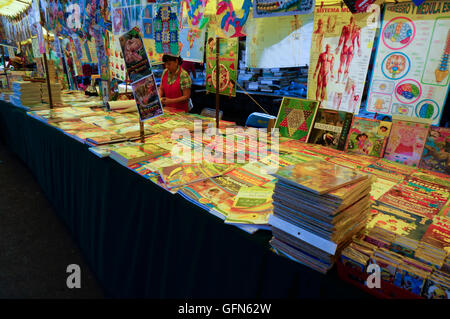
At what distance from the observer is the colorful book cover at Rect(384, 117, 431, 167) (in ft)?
4.79

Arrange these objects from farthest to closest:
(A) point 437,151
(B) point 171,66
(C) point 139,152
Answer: (B) point 171,66 → (C) point 139,152 → (A) point 437,151

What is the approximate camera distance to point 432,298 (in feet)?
2.20

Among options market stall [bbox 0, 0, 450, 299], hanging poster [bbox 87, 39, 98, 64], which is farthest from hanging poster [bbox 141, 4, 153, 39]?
hanging poster [bbox 87, 39, 98, 64]

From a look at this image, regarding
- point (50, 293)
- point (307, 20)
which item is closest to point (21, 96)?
point (50, 293)

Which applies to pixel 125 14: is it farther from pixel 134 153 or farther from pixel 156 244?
pixel 156 244

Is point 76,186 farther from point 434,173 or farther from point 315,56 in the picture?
point 434,173

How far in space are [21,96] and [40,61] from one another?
2.69ft

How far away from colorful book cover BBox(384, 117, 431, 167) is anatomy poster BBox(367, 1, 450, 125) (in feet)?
0.19

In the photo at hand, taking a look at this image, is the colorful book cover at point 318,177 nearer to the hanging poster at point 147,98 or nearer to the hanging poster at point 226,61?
the hanging poster at point 147,98

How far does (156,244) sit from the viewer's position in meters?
1.41

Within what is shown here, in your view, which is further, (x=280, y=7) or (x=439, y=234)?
(x=280, y=7)

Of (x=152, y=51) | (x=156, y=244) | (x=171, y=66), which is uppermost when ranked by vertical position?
(x=152, y=51)

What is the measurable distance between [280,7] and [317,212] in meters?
1.32

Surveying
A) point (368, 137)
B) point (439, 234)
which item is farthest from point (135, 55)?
point (439, 234)
